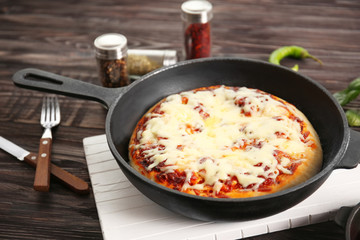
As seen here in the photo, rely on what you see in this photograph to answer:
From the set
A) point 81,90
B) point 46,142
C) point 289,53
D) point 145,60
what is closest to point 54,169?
point 46,142

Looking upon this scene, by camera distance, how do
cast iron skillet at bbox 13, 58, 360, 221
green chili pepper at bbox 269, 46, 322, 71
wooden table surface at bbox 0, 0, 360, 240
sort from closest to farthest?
1. cast iron skillet at bbox 13, 58, 360, 221
2. wooden table surface at bbox 0, 0, 360, 240
3. green chili pepper at bbox 269, 46, 322, 71

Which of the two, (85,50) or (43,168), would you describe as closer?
(43,168)

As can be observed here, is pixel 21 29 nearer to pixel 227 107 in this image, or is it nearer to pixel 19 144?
pixel 19 144

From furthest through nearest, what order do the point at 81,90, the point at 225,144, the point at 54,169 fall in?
the point at 54,169
the point at 81,90
the point at 225,144

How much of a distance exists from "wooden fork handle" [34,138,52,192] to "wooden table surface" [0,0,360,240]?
0.18 ft

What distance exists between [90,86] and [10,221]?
0.67 metres

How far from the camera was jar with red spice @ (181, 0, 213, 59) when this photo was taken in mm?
2895

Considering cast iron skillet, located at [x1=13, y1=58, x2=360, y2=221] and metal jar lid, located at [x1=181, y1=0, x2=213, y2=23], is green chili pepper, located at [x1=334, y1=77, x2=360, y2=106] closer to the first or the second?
cast iron skillet, located at [x1=13, y1=58, x2=360, y2=221]

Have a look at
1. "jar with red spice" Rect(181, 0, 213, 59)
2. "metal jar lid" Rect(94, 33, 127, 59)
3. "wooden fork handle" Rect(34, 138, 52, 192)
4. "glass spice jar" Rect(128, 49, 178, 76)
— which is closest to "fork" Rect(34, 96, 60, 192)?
"wooden fork handle" Rect(34, 138, 52, 192)

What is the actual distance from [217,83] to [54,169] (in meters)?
0.92

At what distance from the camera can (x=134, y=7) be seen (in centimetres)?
380

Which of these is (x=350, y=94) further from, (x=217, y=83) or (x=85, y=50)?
(x=85, y=50)

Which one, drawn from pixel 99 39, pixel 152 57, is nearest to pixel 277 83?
pixel 152 57

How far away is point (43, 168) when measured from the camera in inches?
86.8
